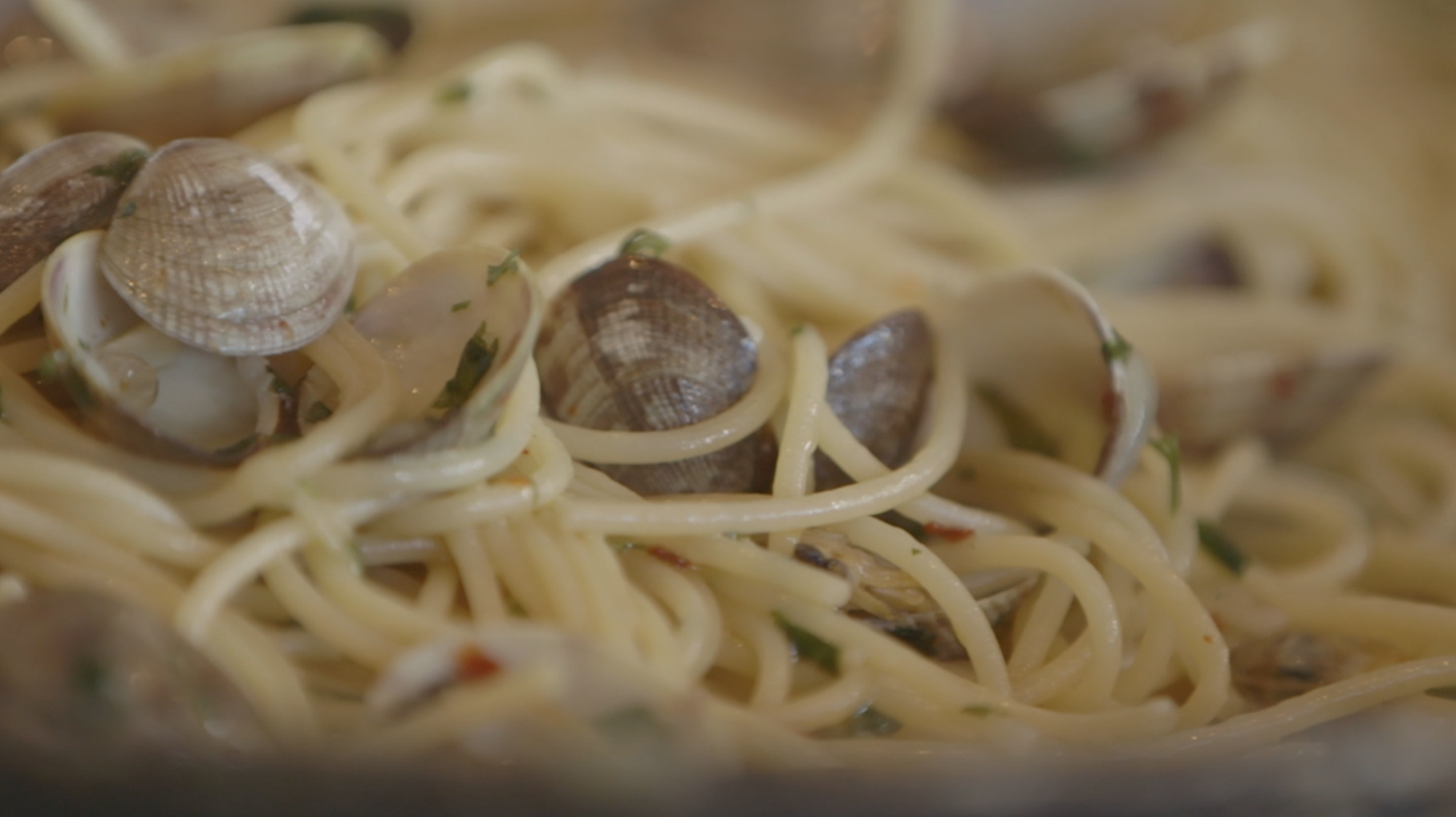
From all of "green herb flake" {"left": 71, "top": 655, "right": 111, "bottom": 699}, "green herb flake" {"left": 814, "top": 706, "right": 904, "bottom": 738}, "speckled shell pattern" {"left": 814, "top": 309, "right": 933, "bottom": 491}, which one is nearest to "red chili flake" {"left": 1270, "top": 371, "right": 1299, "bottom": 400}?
"speckled shell pattern" {"left": 814, "top": 309, "right": 933, "bottom": 491}

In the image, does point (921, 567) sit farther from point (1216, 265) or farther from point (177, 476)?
point (1216, 265)

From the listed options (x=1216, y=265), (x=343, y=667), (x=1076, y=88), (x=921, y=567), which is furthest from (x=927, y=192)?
(x=343, y=667)

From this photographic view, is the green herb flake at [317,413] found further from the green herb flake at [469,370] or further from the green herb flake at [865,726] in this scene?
the green herb flake at [865,726]

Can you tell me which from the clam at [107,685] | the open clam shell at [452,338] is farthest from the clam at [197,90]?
the clam at [107,685]

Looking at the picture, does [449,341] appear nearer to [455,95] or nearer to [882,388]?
[882,388]

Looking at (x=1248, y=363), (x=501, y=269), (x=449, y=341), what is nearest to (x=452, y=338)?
(x=449, y=341)

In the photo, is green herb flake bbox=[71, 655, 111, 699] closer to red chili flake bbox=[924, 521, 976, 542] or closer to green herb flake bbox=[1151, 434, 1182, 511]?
red chili flake bbox=[924, 521, 976, 542]
